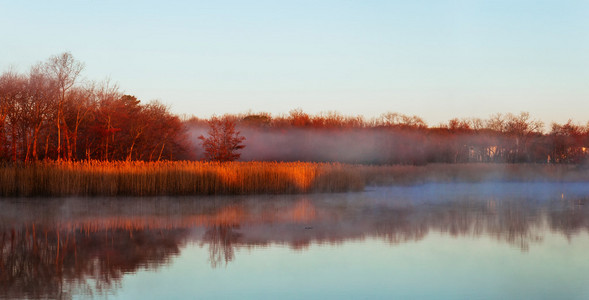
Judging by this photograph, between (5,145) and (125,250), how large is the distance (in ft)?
63.9

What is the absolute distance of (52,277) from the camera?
23.9 feet

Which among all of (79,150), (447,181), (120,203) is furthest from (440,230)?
(79,150)

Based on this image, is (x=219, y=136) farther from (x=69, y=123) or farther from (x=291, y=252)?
(x=291, y=252)

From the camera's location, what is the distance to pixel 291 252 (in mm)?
9133

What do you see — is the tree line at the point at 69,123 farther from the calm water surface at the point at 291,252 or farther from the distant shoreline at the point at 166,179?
the calm water surface at the point at 291,252

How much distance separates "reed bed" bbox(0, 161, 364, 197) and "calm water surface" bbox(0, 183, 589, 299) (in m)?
2.71

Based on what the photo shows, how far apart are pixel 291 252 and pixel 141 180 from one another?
11.4 m

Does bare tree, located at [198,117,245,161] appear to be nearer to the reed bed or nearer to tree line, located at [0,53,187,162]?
tree line, located at [0,53,187,162]

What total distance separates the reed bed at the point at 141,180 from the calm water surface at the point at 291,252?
2.71 m

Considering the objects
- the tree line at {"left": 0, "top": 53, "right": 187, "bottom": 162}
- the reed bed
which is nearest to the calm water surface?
the reed bed

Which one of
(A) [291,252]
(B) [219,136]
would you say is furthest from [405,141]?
(A) [291,252]

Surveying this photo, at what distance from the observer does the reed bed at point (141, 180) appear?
63.1ft

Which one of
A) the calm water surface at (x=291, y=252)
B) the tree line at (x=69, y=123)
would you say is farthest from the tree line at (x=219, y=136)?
the calm water surface at (x=291, y=252)

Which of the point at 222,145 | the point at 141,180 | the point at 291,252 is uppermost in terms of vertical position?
the point at 222,145
